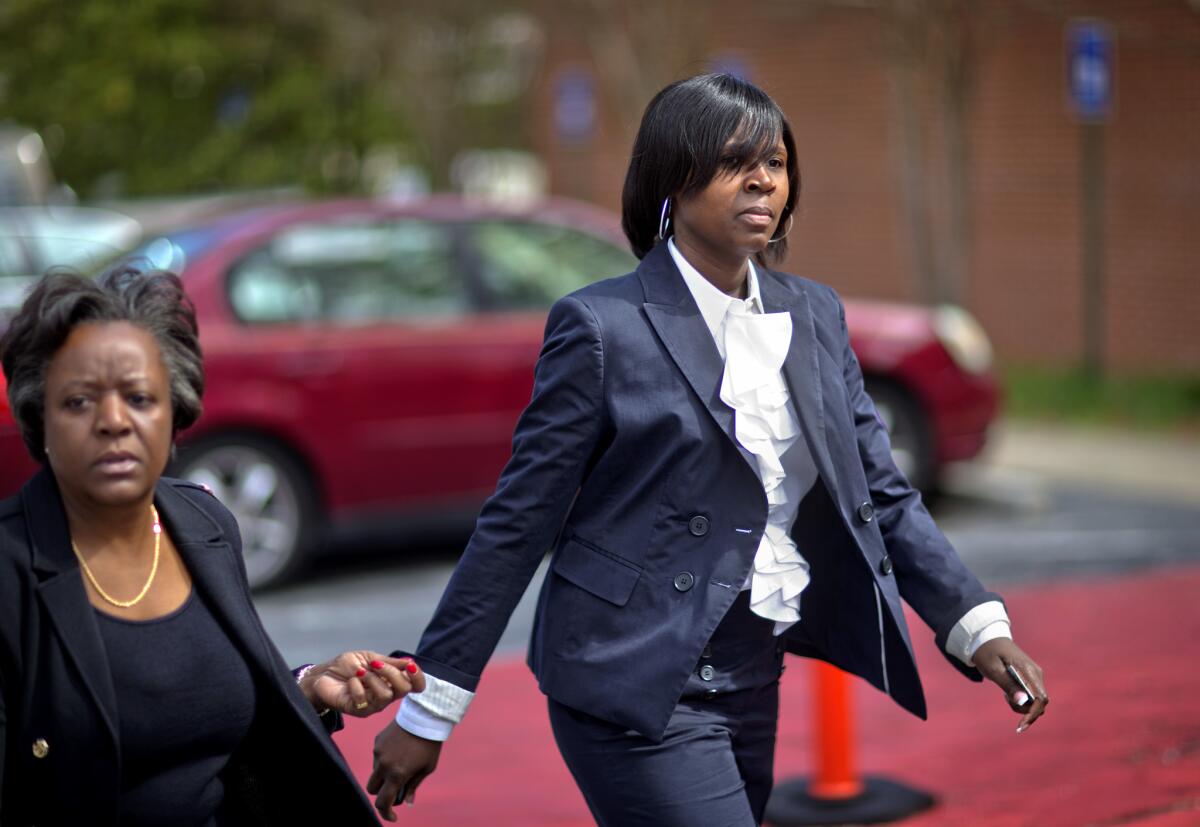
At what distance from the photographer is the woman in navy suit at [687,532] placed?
290 cm

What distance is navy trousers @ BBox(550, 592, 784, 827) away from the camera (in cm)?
287

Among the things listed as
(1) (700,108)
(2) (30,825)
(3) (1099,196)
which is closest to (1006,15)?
(3) (1099,196)

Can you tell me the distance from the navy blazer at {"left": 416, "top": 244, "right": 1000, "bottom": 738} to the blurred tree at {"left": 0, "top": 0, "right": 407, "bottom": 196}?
80.7 feet

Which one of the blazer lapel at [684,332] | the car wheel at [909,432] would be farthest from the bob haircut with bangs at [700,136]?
the car wheel at [909,432]

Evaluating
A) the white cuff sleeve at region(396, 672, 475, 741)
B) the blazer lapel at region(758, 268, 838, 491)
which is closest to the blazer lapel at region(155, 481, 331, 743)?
the white cuff sleeve at region(396, 672, 475, 741)

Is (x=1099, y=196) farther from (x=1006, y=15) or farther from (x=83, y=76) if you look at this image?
(x=83, y=76)

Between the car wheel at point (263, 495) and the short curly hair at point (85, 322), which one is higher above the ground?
the short curly hair at point (85, 322)

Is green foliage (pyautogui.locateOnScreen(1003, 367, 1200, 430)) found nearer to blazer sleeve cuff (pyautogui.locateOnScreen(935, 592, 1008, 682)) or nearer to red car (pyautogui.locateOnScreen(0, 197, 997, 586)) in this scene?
red car (pyautogui.locateOnScreen(0, 197, 997, 586))

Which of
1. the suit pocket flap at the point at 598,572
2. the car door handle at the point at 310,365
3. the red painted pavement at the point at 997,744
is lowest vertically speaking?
the red painted pavement at the point at 997,744

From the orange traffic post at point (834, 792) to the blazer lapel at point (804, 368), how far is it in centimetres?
183

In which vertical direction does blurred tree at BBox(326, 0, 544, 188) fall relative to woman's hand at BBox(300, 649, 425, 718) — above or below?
above

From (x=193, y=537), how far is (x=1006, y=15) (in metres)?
14.9

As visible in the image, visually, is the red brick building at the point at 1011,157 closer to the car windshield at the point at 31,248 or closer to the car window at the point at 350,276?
the car windshield at the point at 31,248

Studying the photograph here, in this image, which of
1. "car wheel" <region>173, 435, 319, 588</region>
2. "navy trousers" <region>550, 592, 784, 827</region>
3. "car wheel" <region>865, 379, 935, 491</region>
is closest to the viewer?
"navy trousers" <region>550, 592, 784, 827</region>
